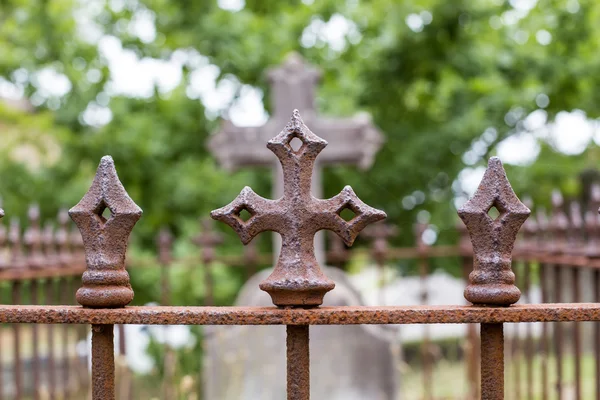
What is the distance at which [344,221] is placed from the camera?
1418 mm

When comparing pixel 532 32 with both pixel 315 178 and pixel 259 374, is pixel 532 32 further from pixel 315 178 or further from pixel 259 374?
pixel 259 374

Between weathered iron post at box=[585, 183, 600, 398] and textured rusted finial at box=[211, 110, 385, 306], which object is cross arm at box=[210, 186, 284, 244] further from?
weathered iron post at box=[585, 183, 600, 398]

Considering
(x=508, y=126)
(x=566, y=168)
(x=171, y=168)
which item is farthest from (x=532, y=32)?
(x=171, y=168)

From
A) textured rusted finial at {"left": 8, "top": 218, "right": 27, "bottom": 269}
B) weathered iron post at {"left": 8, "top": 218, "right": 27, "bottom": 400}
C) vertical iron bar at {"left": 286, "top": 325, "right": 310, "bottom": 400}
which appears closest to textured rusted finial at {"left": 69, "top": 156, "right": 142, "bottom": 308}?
vertical iron bar at {"left": 286, "top": 325, "right": 310, "bottom": 400}

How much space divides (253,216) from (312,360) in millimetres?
3513

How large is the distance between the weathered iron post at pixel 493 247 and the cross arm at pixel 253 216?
40cm

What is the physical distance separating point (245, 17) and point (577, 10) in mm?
4290

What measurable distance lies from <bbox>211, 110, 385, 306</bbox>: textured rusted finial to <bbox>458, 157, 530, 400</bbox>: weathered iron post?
25 centimetres

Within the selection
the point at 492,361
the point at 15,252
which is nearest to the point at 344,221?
the point at 492,361

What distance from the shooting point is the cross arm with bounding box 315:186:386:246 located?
141 cm

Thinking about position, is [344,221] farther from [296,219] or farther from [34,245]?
[34,245]

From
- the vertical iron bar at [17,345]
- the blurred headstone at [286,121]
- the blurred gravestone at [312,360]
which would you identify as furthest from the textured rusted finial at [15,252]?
the blurred headstone at [286,121]

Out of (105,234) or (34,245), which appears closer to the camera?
(105,234)

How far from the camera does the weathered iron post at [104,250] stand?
4.81 ft
